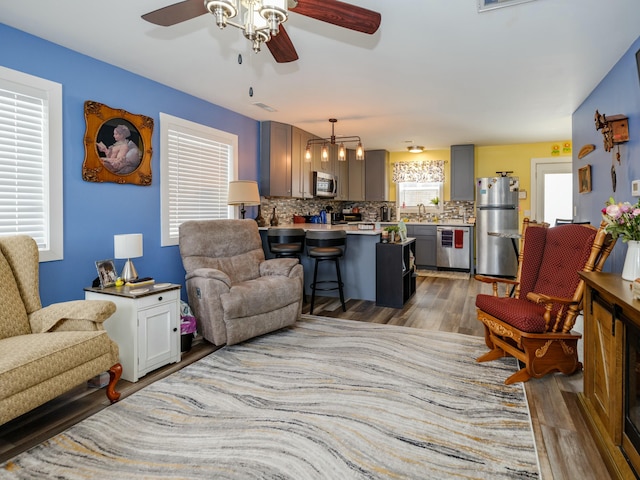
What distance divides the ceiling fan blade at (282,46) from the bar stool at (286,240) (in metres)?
2.30

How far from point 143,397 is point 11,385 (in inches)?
30.9

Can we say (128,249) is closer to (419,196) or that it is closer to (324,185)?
(324,185)

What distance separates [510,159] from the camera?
7.05 metres

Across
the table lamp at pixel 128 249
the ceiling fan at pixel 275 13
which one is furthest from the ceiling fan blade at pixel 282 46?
the table lamp at pixel 128 249

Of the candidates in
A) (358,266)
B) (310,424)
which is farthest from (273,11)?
(358,266)

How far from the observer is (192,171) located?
13.6 ft

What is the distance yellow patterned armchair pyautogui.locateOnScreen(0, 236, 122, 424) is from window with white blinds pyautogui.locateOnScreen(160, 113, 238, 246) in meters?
1.43

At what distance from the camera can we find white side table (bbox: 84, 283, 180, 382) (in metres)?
2.63

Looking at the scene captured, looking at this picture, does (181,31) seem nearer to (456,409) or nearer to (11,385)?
(11,385)

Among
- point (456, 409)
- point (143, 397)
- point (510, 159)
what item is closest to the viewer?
point (456, 409)

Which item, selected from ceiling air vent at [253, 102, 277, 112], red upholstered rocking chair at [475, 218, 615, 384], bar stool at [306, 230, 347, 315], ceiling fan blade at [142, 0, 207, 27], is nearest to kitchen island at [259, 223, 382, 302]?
bar stool at [306, 230, 347, 315]

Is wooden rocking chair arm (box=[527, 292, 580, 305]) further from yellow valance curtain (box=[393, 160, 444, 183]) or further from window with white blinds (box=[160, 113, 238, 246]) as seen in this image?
yellow valance curtain (box=[393, 160, 444, 183])

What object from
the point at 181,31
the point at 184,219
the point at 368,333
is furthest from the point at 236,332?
the point at 181,31

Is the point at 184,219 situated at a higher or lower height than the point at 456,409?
higher
